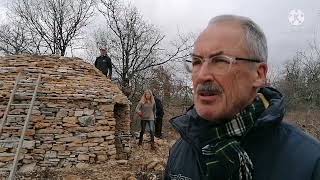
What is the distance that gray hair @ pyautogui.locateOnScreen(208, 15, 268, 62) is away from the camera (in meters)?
1.45

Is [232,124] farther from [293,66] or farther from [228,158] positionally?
[293,66]

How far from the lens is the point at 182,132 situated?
161 centimetres

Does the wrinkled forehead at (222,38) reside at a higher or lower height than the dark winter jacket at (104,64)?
lower

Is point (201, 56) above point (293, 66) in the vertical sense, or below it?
below

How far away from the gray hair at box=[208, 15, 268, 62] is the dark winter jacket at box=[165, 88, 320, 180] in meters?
0.17

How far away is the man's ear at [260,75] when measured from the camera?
147 centimetres

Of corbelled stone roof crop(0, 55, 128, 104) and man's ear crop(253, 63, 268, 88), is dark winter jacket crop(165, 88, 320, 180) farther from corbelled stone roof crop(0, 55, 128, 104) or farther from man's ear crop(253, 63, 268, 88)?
corbelled stone roof crop(0, 55, 128, 104)

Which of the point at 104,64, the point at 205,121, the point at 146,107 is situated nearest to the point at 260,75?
the point at 205,121

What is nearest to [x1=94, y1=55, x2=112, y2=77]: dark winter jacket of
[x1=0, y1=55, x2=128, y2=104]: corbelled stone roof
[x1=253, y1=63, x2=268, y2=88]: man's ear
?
[x1=0, y1=55, x2=128, y2=104]: corbelled stone roof

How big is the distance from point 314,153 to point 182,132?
20.3 inches

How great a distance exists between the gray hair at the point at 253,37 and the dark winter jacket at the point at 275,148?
0.56 feet

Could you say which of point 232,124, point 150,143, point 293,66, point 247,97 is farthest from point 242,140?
point 293,66

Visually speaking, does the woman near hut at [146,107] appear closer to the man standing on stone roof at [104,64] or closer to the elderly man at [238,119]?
the man standing on stone roof at [104,64]

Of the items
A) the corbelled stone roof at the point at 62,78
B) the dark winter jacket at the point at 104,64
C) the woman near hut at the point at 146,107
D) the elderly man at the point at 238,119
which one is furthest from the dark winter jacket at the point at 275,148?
the dark winter jacket at the point at 104,64
